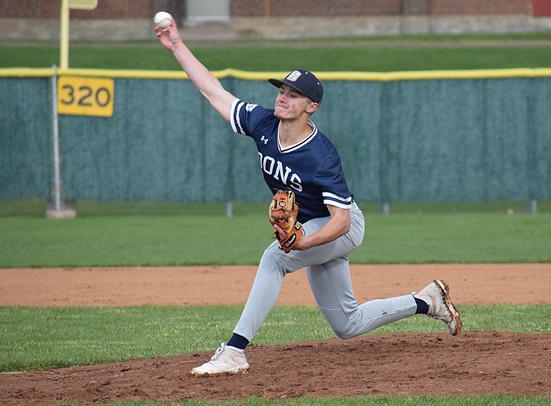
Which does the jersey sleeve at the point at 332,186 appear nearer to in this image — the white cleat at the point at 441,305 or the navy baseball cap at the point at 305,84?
the navy baseball cap at the point at 305,84

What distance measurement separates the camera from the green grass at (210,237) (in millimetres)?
11617

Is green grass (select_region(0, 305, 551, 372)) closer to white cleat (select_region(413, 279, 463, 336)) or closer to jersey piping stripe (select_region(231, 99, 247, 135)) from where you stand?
white cleat (select_region(413, 279, 463, 336))

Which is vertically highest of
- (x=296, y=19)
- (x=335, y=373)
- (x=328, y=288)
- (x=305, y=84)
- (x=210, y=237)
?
(x=296, y=19)

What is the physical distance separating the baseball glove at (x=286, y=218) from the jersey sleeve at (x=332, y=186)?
0.20 m

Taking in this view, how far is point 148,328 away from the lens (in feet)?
24.9

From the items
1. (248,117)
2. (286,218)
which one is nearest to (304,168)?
(286,218)

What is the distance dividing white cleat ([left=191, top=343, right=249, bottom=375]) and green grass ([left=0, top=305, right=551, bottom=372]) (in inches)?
39.0

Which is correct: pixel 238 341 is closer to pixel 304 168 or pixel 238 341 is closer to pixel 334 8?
pixel 304 168

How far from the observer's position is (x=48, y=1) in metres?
24.1

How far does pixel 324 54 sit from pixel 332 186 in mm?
19370

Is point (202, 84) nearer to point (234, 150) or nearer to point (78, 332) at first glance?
point (78, 332)

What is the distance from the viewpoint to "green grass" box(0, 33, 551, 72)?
23.4 m

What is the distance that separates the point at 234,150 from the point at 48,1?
1065 cm

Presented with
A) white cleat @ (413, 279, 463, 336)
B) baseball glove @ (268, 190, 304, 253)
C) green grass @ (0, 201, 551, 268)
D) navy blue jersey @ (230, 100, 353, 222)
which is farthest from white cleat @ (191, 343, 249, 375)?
green grass @ (0, 201, 551, 268)
